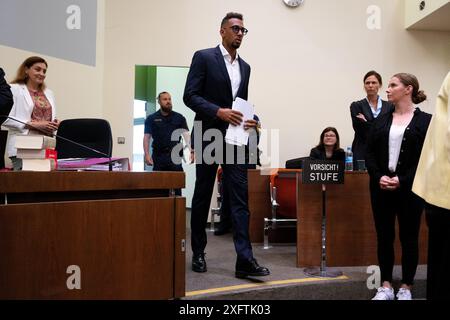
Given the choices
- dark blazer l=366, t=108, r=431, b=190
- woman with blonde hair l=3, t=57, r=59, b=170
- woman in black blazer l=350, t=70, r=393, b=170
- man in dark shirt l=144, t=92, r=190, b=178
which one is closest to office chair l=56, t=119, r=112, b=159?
woman with blonde hair l=3, t=57, r=59, b=170

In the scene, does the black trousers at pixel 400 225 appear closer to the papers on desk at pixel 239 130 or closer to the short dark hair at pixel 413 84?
the short dark hair at pixel 413 84

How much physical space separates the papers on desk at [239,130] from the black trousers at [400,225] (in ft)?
2.49

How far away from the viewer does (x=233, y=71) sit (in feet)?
7.38

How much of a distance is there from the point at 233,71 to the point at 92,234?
1357 millimetres

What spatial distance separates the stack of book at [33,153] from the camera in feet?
4.17

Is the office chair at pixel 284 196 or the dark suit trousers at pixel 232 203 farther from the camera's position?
the office chair at pixel 284 196

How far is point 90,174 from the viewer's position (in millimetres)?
1203

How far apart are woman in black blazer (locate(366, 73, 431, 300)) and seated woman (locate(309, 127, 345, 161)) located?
1.35m

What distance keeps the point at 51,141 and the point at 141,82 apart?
12.3ft

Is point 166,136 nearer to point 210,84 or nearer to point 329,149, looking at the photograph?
point 329,149

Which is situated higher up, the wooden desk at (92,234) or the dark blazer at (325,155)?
the dark blazer at (325,155)

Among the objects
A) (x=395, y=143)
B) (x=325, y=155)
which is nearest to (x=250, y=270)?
(x=395, y=143)

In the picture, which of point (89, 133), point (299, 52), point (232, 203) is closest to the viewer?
point (232, 203)

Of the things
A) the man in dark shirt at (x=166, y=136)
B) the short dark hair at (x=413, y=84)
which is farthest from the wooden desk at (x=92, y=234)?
the man in dark shirt at (x=166, y=136)
